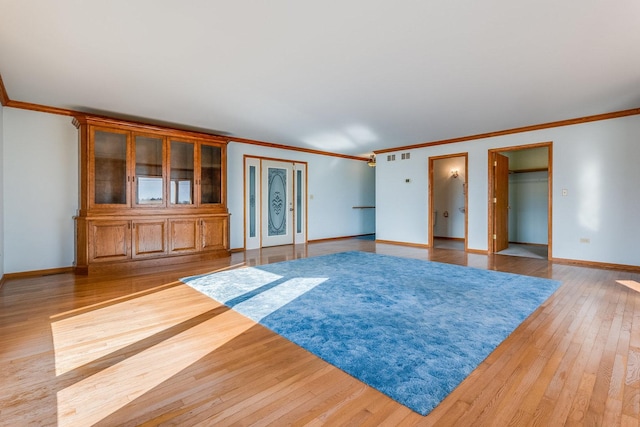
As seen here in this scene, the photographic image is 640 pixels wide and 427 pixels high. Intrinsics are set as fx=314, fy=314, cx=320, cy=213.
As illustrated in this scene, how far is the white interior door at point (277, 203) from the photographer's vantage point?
7.57m

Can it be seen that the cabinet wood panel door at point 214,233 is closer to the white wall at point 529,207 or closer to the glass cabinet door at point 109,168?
the glass cabinet door at point 109,168

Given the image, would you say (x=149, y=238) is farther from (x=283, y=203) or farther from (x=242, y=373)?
(x=242, y=373)

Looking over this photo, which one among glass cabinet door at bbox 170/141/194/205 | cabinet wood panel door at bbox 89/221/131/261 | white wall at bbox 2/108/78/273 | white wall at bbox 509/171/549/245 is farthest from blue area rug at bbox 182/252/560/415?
white wall at bbox 509/171/549/245

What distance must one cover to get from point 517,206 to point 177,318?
8261 millimetres

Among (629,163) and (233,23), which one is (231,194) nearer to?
(233,23)

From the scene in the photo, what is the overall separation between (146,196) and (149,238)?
0.71 m

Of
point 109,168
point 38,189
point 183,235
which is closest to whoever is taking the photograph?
point 38,189

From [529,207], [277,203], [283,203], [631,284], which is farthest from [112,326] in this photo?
[529,207]

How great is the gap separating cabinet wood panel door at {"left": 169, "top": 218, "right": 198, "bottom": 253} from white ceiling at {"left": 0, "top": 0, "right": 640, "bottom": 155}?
1.83m

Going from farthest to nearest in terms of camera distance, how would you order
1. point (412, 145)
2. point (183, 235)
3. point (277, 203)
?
1. point (277, 203)
2. point (412, 145)
3. point (183, 235)

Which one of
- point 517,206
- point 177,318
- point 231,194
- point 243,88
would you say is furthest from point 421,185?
point 177,318

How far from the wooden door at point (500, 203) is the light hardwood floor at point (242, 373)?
3.37 m

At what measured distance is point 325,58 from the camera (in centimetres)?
317

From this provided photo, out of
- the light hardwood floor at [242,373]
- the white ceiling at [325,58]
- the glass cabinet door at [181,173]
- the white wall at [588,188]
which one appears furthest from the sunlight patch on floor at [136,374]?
the white wall at [588,188]
